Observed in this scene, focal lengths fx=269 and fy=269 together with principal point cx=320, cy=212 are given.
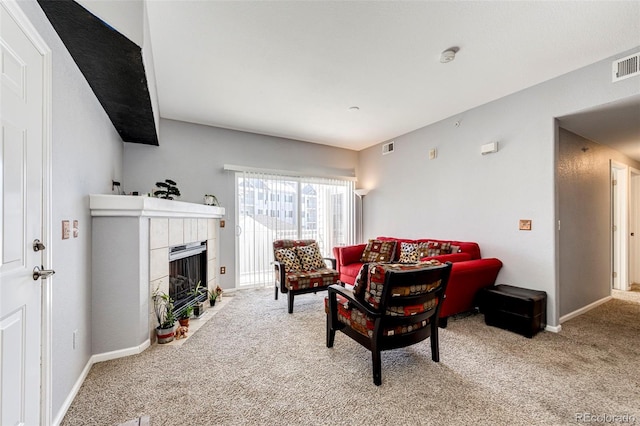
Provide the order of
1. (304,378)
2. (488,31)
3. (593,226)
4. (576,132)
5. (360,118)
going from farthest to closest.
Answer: (360,118) < (593,226) < (576,132) < (488,31) < (304,378)

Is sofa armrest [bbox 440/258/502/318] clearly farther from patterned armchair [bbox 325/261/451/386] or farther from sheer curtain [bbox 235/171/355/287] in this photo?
sheer curtain [bbox 235/171/355/287]

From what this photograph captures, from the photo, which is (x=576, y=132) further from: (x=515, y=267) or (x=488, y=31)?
(x=488, y=31)

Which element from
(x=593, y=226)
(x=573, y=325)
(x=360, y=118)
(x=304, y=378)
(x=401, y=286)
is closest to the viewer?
(x=401, y=286)

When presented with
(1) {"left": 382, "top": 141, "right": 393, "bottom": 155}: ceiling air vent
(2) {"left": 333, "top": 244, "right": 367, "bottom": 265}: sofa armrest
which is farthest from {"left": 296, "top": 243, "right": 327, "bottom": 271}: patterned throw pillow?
(1) {"left": 382, "top": 141, "right": 393, "bottom": 155}: ceiling air vent

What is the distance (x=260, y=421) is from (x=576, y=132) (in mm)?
4526

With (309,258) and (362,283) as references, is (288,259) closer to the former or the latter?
(309,258)

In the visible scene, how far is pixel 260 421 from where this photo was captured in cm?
162

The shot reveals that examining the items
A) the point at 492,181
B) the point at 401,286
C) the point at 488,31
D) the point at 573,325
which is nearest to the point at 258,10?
the point at 488,31

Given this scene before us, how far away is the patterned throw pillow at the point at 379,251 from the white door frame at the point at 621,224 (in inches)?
142

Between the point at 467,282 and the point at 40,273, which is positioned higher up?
the point at 40,273

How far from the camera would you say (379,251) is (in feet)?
Result: 14.3

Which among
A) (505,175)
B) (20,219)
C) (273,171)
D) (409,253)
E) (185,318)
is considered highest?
(273,171)

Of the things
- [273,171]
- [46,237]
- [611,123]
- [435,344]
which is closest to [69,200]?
[46,237]

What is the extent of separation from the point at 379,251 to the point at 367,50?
9.46 ft
